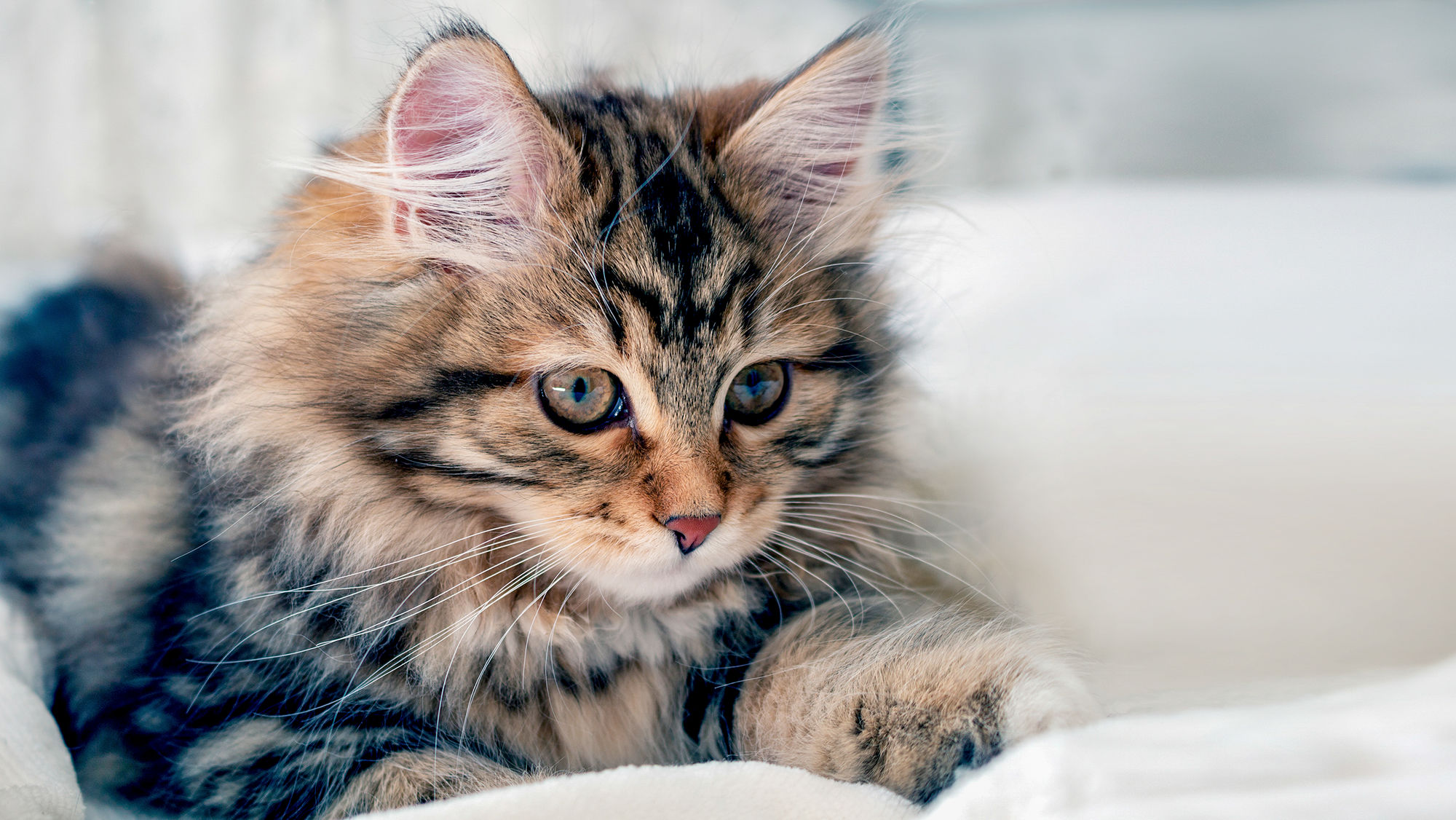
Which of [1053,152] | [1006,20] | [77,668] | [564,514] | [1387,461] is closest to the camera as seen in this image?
[564,514]

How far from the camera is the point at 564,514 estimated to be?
1002 mm

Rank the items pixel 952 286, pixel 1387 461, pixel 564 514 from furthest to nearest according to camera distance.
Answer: pixel 952 286 < pixel 1387 461 < pixel 564 514

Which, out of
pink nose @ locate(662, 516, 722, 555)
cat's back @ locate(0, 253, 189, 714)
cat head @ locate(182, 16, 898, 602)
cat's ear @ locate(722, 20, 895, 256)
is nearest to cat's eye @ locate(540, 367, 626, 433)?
cat head @ locate(182, 16, 898, 602)

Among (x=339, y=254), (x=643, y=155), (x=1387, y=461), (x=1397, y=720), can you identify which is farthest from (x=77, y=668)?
(x=1387, y=461)

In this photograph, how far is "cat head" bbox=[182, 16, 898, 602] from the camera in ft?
3.29

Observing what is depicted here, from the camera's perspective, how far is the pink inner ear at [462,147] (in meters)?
0.98

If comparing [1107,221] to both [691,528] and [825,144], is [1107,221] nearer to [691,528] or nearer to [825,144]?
[825,144]

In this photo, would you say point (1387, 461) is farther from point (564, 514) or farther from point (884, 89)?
point (564, 514)

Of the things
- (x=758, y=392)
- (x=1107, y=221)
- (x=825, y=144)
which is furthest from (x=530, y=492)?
(x=1107, y=221)

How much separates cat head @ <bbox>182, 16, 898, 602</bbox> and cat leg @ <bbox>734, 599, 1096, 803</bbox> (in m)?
0.15

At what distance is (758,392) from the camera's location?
3.65ft

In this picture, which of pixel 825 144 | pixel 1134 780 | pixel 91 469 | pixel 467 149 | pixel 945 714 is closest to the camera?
pixel 1134 780

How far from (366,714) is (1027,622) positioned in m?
0.76

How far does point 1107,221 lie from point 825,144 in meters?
1.31
